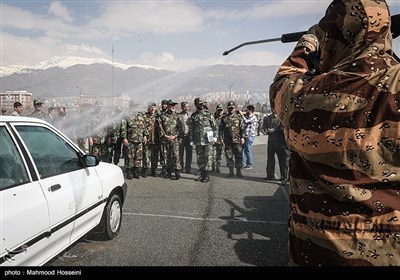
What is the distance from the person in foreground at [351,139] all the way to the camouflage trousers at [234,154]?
777 centimetres

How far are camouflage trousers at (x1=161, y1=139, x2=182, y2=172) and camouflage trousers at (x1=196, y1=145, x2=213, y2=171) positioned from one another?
0.61 meters

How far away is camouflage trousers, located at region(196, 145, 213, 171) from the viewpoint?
856 centimetres

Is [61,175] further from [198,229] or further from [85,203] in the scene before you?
[198,229]

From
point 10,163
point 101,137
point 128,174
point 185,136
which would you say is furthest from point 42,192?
point 185,136

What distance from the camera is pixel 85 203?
3580 millimetres

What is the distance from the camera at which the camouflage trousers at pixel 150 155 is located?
30.3 ft

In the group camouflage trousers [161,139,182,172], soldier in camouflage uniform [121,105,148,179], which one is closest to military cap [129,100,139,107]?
soldier in camouflage uniform [121,105,148,179]

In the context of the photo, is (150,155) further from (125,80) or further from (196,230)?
(125,80)

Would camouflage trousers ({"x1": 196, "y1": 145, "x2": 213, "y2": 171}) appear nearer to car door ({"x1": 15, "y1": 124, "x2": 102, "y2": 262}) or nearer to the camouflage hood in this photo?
car door ({"x1": 15, "y1": 124, "x2": 102, "y2": 262})

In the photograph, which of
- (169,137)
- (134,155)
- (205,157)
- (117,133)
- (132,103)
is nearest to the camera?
(205,157)

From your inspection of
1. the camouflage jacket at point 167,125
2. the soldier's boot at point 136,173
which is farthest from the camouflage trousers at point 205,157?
the soldier's boot at point 136,173

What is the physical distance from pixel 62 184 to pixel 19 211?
28.7 inches

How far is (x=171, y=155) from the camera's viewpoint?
9016mm
